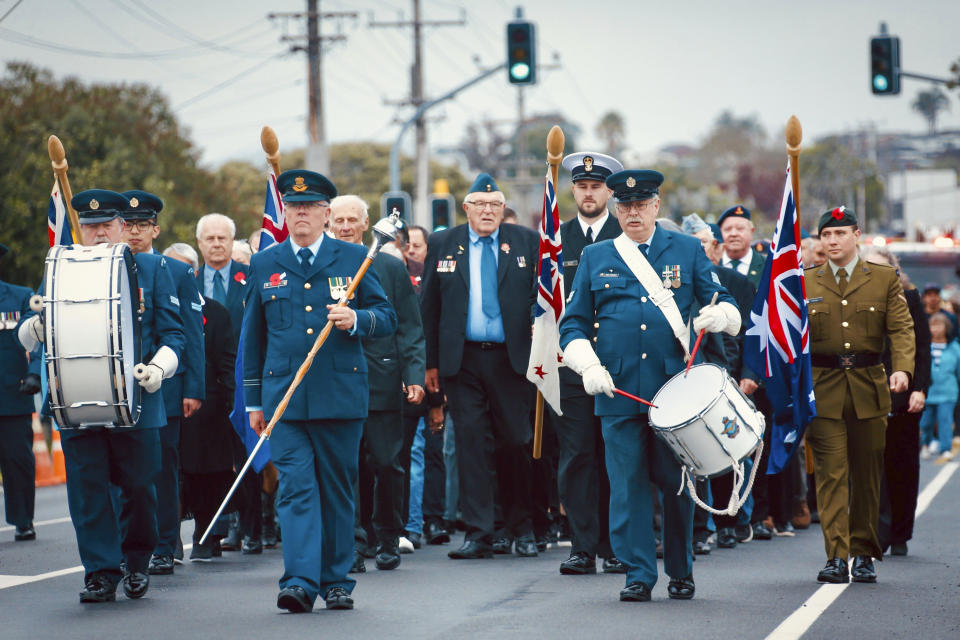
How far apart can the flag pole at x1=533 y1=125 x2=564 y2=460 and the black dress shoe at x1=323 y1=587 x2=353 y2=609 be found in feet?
8.27

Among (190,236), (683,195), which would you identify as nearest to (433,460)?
(190,236)

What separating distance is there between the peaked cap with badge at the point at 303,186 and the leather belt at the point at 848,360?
3.51 m

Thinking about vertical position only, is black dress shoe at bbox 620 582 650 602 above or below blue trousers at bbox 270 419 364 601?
below

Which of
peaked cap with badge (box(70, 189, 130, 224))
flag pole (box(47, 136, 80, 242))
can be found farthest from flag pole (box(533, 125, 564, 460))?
flag pole (box(47, 136, 80, 242))

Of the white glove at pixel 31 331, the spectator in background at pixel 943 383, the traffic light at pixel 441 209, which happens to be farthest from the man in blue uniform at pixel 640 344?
the spectator in background at pixel 943 383

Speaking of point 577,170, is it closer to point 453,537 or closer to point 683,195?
point 453,537

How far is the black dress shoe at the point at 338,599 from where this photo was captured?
28.7 feet

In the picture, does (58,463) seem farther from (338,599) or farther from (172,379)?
(338,599)

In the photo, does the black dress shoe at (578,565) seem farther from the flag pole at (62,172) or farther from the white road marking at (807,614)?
the flag pole at (62,172)

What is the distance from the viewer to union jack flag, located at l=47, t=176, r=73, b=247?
35.5 ft

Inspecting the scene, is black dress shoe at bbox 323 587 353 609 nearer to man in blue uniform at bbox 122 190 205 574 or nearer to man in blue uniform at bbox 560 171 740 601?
man in blue uniform at bbox 560 171 740 601

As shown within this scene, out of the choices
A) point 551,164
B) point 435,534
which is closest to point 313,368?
point 551,164

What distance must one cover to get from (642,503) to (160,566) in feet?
Answer: 11.5

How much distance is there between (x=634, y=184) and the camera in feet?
29.9
